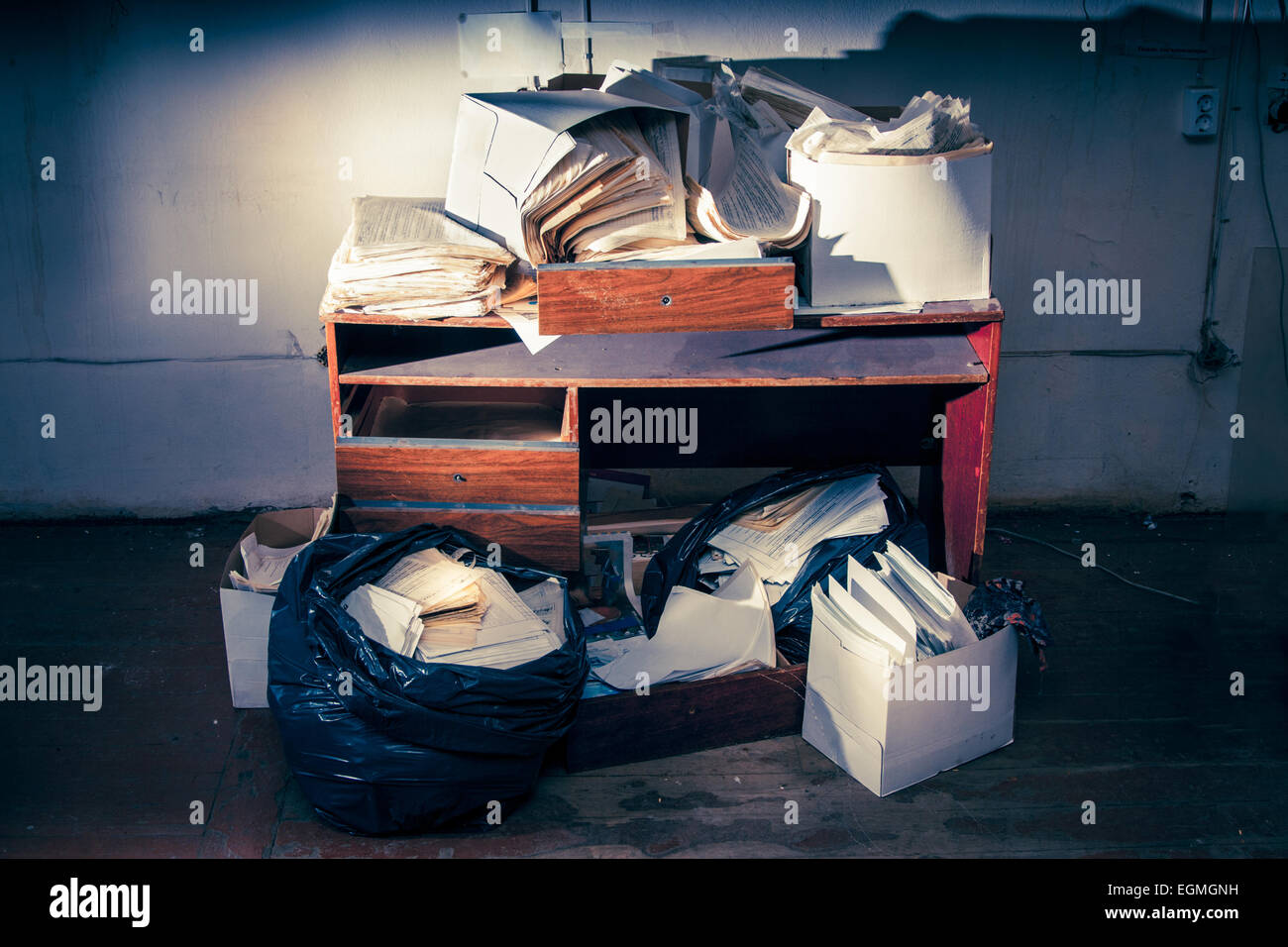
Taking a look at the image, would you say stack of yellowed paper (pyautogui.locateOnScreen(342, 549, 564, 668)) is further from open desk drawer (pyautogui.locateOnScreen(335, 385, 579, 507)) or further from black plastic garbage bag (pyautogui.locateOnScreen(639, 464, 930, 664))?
black plastic garbage bag (pyautogui.locateOnScreen(639, 464, 930, 664))

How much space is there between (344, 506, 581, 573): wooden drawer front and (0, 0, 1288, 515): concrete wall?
0.92m

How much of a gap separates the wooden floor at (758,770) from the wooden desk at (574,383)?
1.58 feet

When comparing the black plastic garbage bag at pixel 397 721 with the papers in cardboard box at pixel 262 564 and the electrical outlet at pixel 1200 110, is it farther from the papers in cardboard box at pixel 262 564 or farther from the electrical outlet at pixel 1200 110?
the electrical outlet at pixel 1200 110

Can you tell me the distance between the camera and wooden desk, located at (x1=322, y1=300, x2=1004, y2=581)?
7.76 ft

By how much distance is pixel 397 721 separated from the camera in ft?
6.64

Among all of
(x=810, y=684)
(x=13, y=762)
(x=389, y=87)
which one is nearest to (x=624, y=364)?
(x=810, y=684)

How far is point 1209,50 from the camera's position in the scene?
3.04m

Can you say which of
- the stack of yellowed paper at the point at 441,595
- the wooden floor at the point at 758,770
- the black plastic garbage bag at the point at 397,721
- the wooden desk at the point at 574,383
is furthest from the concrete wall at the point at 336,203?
the black plastic garbage bag at the point at 397,721

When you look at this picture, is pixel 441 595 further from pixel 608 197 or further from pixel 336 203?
pixel 336 203

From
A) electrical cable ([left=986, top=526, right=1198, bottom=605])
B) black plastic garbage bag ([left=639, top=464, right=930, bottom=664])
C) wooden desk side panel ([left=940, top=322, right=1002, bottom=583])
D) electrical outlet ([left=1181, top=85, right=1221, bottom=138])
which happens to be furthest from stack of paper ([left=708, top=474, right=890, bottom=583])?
electrical outlet ([left=1181, top=85, right=1221, bottom=138])

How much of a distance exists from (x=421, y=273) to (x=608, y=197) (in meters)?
0.41

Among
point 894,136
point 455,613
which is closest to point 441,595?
point 455,613

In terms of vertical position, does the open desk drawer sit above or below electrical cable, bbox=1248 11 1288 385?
below

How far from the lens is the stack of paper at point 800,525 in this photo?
2.58m
